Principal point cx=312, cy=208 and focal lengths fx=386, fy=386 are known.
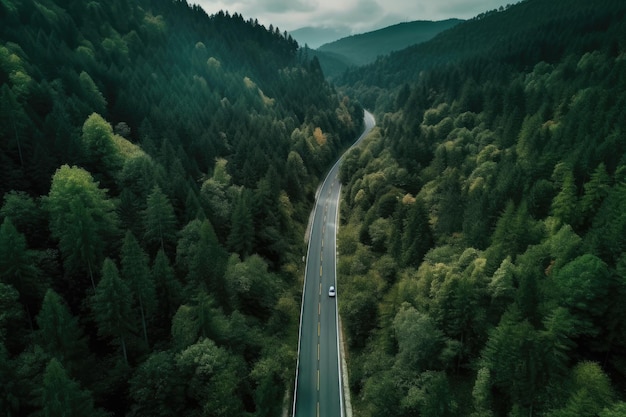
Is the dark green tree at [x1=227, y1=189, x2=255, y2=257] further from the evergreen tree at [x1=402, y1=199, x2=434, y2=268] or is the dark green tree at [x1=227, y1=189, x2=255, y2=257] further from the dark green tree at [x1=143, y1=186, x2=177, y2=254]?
the evergreen tree at [x1=402, y1=199, x2=434, y2=268]

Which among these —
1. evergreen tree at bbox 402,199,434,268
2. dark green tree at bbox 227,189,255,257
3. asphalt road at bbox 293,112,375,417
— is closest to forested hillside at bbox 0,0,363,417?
dark green tree at bbox 227,189,255,257

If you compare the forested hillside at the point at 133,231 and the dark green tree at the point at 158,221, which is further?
the dark green tree at the point at 158,221

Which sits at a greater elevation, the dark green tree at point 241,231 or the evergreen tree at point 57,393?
the dark green tree at point 241,231

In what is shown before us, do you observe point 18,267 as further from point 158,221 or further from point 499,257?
point 499,257

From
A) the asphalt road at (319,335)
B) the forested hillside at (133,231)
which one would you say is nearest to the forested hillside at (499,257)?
the asphalt road at (319,335)

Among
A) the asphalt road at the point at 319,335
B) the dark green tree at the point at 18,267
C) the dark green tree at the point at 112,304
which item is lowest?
the asphalt road at the point at 319,335

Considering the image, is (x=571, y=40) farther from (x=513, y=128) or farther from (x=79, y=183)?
(x=79, y=183)

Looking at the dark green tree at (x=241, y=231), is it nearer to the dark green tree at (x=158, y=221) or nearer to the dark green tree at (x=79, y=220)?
the dark green tree at (x=158, y=221)
